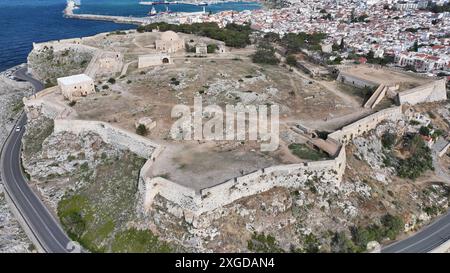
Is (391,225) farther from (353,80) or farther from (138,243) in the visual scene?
(353,80)

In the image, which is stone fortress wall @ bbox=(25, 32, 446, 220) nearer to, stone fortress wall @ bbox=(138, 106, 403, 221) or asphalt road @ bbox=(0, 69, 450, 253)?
stone fortress wall @ bbox=(138, 106, 403, 221)

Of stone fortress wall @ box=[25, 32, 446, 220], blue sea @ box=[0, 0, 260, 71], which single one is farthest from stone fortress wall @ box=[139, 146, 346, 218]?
blue sea @ box=[0, 0, 260, 71]

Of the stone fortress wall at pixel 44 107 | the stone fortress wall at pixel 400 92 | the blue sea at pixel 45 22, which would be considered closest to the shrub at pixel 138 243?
the stone fortress wall at pixel 44 107

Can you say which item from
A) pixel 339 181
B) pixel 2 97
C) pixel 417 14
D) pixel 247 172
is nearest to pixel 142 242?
pixel 247 172

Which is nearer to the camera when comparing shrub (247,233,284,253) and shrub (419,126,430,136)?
shrub (247,233,284,253)

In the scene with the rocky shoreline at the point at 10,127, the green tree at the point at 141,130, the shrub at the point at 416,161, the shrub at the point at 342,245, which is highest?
the green tree at the point at 141,130

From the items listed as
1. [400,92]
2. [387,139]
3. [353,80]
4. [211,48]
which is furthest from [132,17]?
[387,139]

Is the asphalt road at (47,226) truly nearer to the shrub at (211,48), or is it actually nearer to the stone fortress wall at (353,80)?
the stone fortress wall at (353,80)
